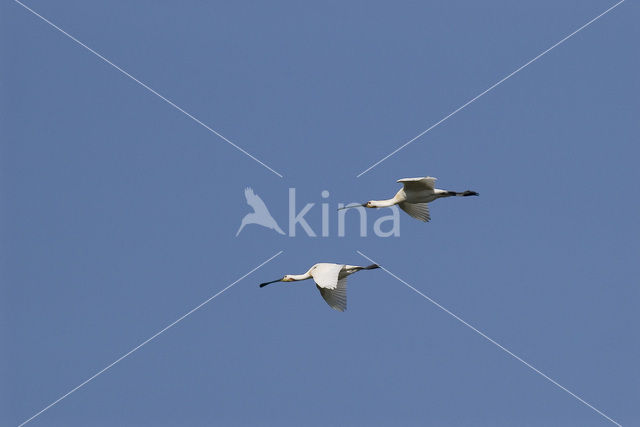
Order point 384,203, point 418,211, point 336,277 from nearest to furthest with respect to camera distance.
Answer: point 336,277, point 384,203, point 418,211

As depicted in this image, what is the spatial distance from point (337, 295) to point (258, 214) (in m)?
4.51

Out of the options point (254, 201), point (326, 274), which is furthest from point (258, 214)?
point (326, 274)

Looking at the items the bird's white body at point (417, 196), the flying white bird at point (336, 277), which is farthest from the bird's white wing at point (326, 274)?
the bird's white body at point (417, 196)

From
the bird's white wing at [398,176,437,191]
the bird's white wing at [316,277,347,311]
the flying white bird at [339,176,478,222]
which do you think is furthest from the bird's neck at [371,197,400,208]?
the bird's white wing at [316,277,347,311]

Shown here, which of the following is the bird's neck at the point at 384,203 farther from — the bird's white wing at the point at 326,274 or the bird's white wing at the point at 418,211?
the bird's white wing at the point at 326,274

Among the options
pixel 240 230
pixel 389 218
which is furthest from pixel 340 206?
pixel 240 230

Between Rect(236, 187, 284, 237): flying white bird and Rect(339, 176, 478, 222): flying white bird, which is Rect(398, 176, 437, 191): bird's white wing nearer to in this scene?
Rect(339, 176, 478, 222): flying white bird

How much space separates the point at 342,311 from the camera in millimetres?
42344

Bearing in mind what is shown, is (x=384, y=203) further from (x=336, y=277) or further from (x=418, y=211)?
(x=336, y=277)

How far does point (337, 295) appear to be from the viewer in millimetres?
42844

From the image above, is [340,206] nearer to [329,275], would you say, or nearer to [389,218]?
[389,218]

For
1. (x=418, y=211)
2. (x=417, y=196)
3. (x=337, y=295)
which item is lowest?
(x=337, y=295)

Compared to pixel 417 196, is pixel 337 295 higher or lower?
lower

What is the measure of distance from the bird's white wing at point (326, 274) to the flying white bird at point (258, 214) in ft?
9.31
